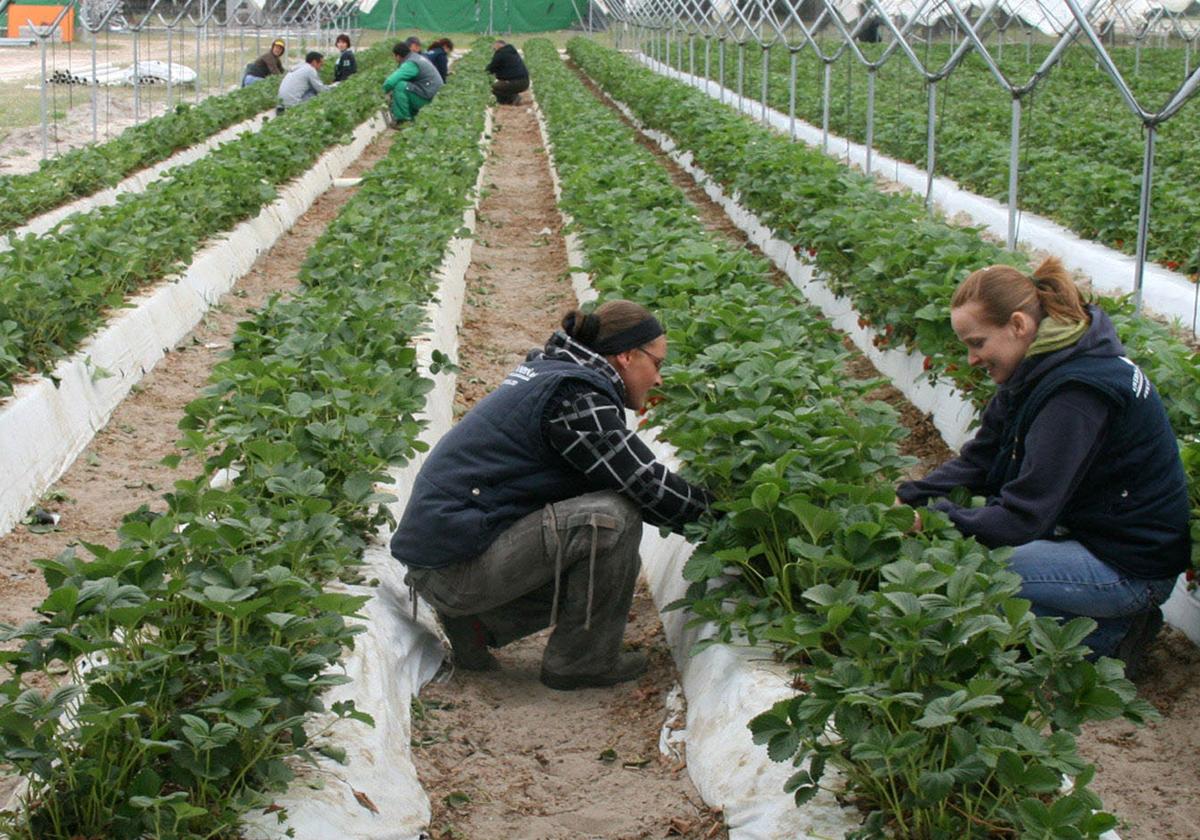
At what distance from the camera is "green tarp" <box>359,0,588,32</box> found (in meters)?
48.8

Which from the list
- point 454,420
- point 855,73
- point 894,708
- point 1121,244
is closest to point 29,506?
point 454,420

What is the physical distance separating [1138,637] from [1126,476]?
47 cm

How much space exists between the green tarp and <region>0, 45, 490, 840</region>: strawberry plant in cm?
4555

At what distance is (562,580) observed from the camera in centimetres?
386

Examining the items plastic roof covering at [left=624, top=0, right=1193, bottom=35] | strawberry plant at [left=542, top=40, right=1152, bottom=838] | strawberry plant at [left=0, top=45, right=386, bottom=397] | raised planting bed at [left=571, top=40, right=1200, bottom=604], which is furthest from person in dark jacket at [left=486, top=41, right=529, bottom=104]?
strawberry plant at [left=542, top=40, right=1152, bottom=838]

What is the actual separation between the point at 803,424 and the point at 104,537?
2669 millimetres

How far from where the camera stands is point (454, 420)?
664cm

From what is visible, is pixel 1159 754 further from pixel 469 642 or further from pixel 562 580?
pixel 469 642

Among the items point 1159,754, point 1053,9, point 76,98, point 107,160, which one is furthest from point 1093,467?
point 1053,9

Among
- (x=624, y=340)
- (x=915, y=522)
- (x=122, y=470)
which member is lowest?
(x=122, y=470)

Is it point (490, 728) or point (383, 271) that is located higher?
point (383, 271)

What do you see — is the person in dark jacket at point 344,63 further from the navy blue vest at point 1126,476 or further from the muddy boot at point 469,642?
the navy blue vest at point 1126,476

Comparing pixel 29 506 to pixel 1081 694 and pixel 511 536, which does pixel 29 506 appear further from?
pixel 1081 694

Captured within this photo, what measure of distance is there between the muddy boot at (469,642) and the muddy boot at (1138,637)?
5.47 feet
